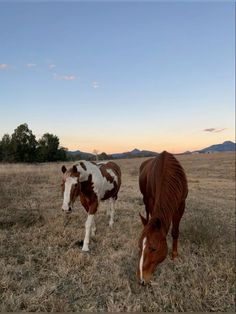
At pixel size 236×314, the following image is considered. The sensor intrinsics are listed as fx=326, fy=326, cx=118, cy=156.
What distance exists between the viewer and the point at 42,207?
9.18 m

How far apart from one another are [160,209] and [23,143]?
1261 centimetres

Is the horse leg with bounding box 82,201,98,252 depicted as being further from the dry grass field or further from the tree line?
the tree line

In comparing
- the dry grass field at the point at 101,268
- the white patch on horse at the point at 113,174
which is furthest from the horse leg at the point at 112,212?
the white patch on horse at the point at 113,174

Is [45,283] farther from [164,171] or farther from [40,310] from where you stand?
[164,171]

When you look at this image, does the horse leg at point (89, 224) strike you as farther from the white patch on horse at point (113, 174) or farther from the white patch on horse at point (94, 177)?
the white patch on horse at point (113, 174)

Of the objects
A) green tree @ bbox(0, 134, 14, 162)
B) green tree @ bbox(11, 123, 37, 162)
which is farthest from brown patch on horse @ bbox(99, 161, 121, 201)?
green tree @ bbox(0, 134, 14, 162)

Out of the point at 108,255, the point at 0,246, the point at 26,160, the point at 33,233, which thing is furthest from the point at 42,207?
the point at 26,160

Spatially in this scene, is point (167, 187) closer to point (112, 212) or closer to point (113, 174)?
point (113, 174)

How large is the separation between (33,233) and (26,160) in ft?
43.7

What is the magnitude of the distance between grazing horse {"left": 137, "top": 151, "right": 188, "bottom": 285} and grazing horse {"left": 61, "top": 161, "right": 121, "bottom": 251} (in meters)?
0.93

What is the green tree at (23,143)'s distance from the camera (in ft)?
46.4

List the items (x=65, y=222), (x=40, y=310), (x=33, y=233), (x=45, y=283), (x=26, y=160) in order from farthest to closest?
(x=26, y=160), (x=65, y=222), (x=33, y=233), (x=45, y=283), (x=40, y=310)

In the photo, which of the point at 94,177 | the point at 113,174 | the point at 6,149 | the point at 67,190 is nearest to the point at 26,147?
the point at 6,149

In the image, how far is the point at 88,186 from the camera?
6.31 m
